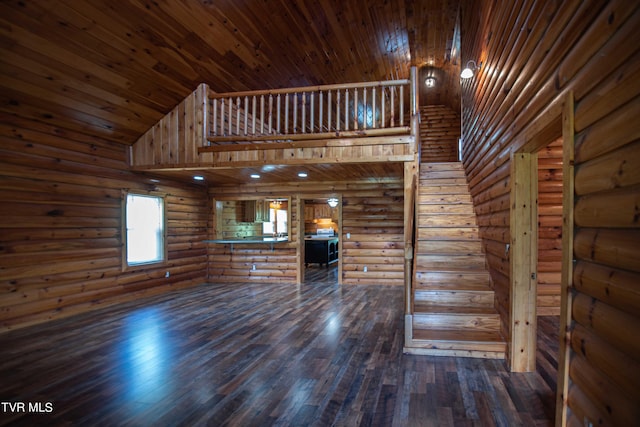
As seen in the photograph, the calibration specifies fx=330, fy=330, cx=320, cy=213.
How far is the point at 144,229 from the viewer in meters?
6.36

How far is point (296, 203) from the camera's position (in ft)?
25.7

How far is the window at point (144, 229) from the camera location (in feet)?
19.7

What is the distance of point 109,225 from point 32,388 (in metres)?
3.28

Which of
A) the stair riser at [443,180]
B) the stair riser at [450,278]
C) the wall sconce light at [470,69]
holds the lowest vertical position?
the stair riser at [450,278]

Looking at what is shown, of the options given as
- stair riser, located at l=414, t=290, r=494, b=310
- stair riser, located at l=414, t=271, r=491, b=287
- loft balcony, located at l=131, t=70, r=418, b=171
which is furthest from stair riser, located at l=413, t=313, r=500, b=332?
loft balcony, located at l=131, t=70, r=418, b=171

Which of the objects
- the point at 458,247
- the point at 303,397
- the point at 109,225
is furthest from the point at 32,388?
the point at 458,247

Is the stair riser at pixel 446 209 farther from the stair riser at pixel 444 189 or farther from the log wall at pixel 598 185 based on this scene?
the log wall at pixel 598 185

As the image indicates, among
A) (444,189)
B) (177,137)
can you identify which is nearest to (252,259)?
(177,137)

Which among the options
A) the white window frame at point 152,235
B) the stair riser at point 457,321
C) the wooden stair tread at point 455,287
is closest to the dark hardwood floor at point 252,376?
the stair riser at point 457,321

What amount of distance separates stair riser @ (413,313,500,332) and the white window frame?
4930 millimetres

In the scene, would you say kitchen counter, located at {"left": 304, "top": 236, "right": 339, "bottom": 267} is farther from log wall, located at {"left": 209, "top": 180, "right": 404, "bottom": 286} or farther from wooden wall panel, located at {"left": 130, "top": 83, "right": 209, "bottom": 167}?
wooden wall panel, located at {"left": 130, "top": 83, "right": 209, "bottom": 167}

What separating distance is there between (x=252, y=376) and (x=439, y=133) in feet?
29.6

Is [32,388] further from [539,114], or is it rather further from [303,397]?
[539,114]

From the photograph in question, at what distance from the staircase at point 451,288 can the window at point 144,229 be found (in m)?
4.98
